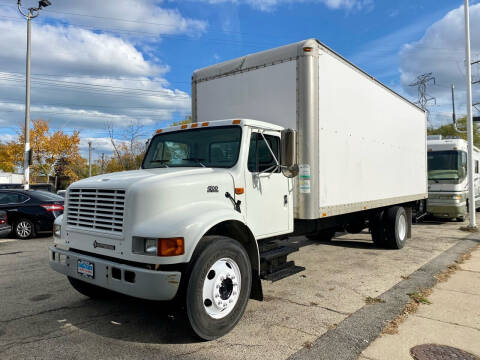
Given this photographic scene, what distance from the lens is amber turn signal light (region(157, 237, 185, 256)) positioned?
331 centimetres

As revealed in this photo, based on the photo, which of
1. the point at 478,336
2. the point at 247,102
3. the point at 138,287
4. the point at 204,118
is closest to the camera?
the point at 138,287

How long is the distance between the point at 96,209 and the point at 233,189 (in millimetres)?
1498

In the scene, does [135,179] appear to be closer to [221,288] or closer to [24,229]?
[221,288]

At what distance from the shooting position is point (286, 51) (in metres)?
5.43

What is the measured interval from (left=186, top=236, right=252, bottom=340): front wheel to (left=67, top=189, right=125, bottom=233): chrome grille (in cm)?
90

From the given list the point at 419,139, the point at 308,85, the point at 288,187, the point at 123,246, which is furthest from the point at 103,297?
the point at 419,139

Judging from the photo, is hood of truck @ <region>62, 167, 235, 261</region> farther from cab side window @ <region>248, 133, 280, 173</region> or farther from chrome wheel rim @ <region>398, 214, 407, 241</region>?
chrome wheel rim @ <region>398, 214, 407, 241</region>

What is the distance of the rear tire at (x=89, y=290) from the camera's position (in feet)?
15.5

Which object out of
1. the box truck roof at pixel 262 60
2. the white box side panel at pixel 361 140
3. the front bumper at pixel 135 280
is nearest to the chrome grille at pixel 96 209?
the front bumper at pixel 135 280

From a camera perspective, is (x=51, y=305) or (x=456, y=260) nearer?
(x=51, y=305)

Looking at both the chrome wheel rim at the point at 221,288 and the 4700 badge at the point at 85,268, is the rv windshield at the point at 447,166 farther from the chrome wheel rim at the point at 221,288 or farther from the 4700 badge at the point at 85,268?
the 4700 badge at the point at 85,268

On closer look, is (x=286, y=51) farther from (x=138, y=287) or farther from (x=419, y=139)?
(x=419, y=139)

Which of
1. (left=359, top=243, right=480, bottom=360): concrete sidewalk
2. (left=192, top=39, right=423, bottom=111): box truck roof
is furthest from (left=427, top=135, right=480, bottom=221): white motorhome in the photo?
(left=192, top=39, right=423, bottom=111): box truck roof

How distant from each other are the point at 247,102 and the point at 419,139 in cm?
632
